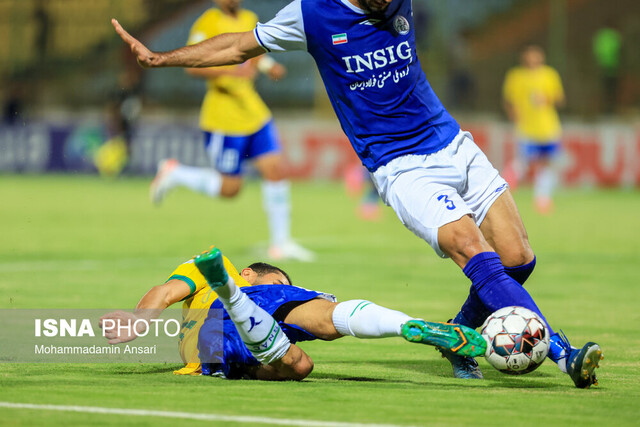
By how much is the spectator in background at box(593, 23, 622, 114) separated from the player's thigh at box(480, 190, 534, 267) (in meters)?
22.1

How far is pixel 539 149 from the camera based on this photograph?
22.1 meters

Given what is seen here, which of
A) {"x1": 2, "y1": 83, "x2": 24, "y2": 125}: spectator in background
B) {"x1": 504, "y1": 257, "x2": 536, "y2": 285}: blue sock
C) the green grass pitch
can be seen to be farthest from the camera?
{"x1": 2, "y1": 83, "x2": 24, "y2": 125}: spectator in background

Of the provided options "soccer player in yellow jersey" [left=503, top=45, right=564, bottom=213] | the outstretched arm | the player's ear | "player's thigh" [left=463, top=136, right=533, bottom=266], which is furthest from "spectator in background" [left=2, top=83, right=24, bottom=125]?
"player's thigh" [left=463, top=136, right=533, bottom=266]

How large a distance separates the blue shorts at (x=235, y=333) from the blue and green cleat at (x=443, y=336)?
692mm

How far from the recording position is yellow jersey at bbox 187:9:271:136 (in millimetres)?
12312

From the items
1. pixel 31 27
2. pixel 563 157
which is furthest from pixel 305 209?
pixel 31 27

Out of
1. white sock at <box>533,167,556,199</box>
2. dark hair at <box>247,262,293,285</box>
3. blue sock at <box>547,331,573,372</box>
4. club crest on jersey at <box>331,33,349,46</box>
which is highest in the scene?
club crest on jersey at <box>331,33,349,46</box>

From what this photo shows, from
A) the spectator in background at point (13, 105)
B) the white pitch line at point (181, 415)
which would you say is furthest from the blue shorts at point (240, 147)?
the spectator in background at point (13, 105)

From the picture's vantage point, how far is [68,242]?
13875 mm

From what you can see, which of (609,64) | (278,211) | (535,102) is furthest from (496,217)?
(609,64)

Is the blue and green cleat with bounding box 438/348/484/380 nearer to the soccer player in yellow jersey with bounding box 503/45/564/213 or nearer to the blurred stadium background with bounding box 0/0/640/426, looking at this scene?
the blurred stadium background with bounding box 0/0/640/426

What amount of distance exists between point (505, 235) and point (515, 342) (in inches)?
35.6

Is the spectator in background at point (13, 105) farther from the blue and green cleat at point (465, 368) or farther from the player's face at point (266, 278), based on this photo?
the blue and green cleat at point (465, 368)

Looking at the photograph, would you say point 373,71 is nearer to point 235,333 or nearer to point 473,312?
point 473,312
